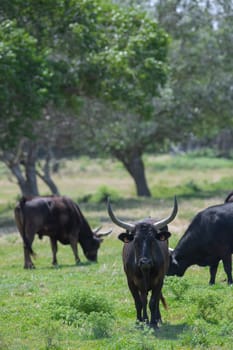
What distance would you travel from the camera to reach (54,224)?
66.7 ft

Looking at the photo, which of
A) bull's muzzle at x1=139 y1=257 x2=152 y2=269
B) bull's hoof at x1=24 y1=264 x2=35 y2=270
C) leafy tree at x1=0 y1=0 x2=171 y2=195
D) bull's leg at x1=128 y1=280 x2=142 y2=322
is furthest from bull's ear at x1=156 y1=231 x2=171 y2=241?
leafy tree at x1=0 y1=0 x2=171 y2=195

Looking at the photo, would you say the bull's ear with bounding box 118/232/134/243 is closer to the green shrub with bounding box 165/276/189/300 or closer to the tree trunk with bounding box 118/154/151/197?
the green shrub with bounding box 165/276/189/300

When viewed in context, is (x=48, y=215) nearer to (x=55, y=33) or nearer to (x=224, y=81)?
(x=55, y=33)

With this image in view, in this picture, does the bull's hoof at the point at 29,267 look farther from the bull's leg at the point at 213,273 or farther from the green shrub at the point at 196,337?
the green shrub at the point at 196,337

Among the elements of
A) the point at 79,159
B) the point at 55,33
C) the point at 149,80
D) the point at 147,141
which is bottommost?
the point at 79,159

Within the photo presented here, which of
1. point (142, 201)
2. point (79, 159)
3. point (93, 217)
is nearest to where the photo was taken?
point (93, 217)

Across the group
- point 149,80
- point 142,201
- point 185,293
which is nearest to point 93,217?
point 149,80

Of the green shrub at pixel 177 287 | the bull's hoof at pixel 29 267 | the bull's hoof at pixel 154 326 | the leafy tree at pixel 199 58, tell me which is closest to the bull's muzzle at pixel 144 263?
the bull's hoof at pixel 154 326

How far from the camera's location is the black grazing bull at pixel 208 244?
15.8 meters

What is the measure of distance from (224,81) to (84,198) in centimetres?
769

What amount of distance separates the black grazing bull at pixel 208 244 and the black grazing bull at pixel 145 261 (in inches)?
137

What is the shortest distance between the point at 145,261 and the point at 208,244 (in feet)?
14.1

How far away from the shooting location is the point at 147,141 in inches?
1511

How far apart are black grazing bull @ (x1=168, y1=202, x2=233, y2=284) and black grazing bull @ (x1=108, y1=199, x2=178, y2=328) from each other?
3469mm
